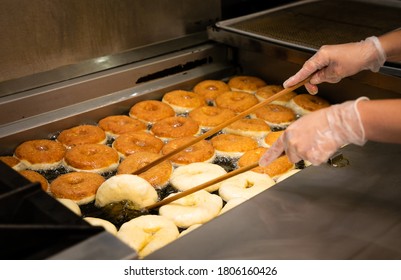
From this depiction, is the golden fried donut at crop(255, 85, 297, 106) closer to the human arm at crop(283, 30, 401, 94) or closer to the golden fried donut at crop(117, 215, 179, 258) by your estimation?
the human arm at crop(283, 30, 401, 94)

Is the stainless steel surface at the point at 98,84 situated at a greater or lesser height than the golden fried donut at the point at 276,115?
greater

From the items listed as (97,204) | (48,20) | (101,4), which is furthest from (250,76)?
(97,204)

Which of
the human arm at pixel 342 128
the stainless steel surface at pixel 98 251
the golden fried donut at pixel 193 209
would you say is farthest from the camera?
the golden fried donut at pixel 193 209

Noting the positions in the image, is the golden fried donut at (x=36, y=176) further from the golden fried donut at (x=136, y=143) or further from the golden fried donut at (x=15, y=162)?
the golden fried donut at (x=136, y=143)

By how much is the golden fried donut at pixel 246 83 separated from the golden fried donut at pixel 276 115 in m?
0.25

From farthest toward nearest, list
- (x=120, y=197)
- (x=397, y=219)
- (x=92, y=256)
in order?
(x=120, y=197) → (x=397, y=219) → (x=92, y=256)

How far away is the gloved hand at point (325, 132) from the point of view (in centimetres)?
167

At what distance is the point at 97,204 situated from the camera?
7.22 feet

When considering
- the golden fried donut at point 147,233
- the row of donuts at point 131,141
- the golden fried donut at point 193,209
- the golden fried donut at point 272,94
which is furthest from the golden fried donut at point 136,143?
the golden fried donut at point 272,94

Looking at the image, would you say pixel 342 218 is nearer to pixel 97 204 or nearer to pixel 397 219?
pixel 397 219

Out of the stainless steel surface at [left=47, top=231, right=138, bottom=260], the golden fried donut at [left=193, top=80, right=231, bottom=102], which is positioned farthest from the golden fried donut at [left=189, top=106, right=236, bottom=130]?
the stainless steel surface at [left=47, top=231, right=138, bottom=260]

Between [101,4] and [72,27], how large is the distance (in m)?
0.22
